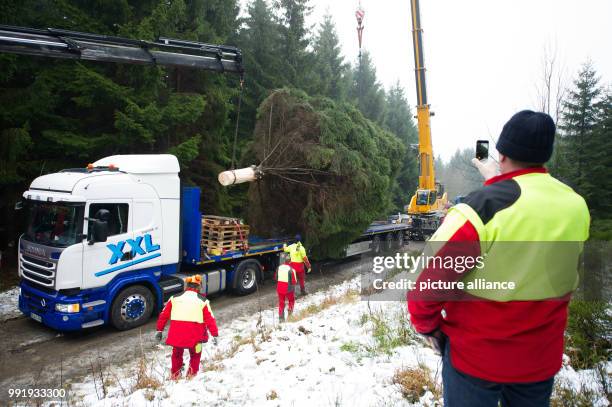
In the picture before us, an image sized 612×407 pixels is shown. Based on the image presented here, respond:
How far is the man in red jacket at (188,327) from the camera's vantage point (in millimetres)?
5285

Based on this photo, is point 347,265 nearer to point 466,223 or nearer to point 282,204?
point 282,204

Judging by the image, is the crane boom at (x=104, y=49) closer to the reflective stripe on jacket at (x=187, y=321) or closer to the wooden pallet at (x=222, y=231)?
the wooden pallet at (x=222, y=231)

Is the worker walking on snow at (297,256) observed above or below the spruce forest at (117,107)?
below

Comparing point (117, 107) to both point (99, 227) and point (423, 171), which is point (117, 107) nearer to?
point (99, 227)

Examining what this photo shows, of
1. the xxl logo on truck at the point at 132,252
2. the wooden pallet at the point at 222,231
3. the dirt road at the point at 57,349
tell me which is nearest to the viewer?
the dirt road at the point at 57,349

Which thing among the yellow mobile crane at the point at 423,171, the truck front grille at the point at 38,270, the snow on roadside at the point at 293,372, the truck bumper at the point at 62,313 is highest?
the yellow mobile crane at the point at 423,171

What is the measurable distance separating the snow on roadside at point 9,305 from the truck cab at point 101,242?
105cm

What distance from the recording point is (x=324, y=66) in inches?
939

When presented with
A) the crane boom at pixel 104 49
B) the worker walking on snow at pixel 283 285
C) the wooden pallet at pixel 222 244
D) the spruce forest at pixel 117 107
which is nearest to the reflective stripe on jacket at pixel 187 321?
the worker walking on snow at pixel 283 285

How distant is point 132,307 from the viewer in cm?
796

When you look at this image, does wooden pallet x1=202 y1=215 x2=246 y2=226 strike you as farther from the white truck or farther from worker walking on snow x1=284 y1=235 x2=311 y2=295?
worker walking on snow x1=284 y1=235 x2=311 y2=295

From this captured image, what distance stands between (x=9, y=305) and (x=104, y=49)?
21.8 feet

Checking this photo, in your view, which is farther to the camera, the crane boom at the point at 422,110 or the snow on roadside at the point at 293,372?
the crane boom at the point at 422,110

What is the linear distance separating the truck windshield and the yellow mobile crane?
14750 millimetres
